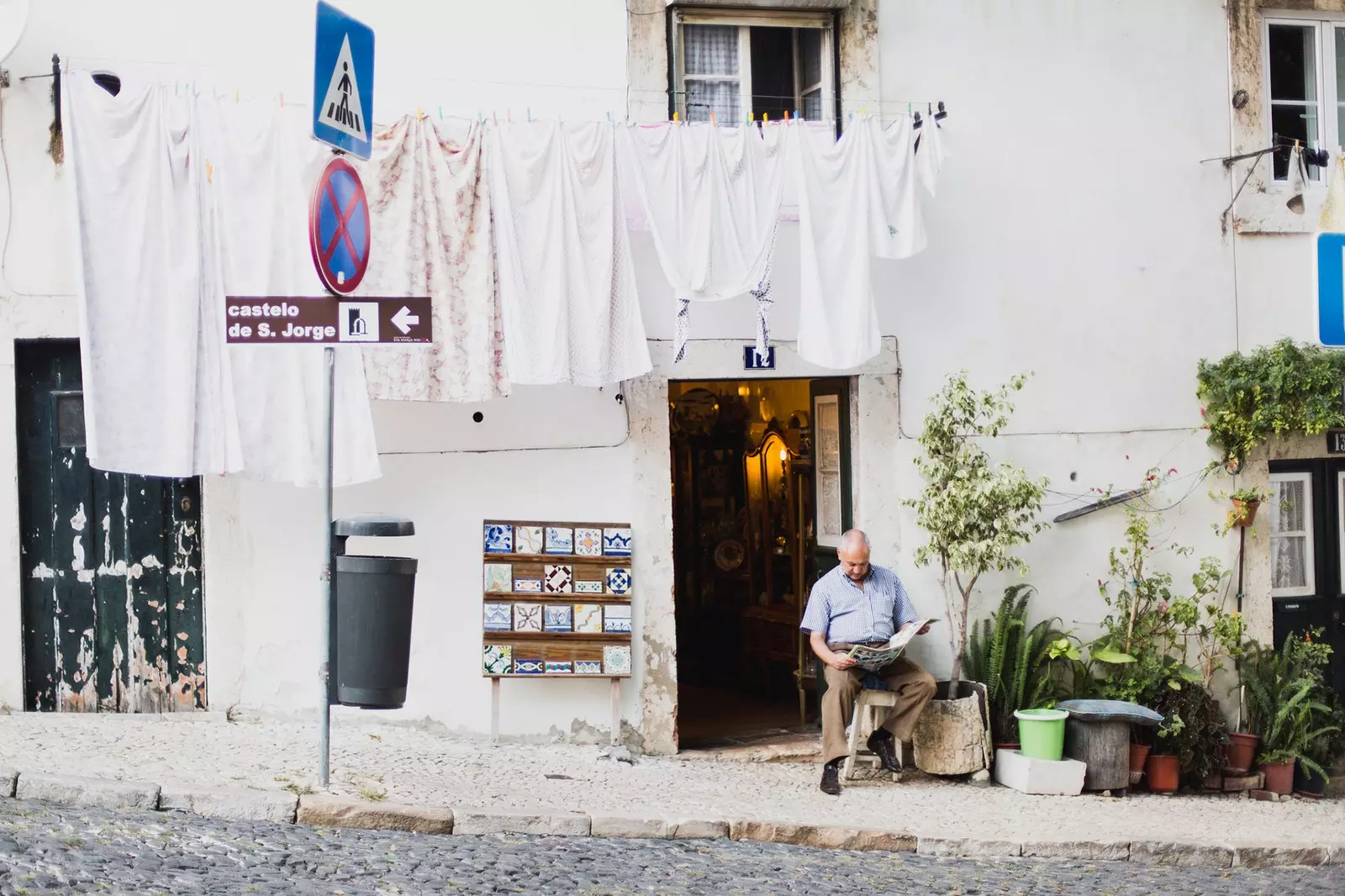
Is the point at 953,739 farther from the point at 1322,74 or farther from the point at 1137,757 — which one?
the point at 1322,74

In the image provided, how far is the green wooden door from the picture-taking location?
8.80 metres

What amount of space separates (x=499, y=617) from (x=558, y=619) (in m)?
0.37

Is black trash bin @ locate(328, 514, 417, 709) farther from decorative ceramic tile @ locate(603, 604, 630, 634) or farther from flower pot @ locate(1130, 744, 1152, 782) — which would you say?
flower pot @ locate(1130, 744, 1152, 782)

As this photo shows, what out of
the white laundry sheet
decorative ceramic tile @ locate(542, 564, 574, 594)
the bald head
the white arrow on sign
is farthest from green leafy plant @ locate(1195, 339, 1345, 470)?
the white arrow on sign

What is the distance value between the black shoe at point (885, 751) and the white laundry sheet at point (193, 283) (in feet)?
11.4

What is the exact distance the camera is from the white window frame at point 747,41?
31.9 ft

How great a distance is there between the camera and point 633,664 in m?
9.51

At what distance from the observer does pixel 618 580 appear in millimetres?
9414

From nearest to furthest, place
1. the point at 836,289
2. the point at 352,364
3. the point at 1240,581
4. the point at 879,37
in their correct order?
the point at 352,364 → the point at 836,289 → the point at 879,37 → the point at 1240,581

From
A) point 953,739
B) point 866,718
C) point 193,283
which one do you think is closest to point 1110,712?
point 953,739

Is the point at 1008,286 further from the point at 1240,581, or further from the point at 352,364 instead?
the point at 352,364

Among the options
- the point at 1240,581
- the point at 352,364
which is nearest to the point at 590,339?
the point at 352,364

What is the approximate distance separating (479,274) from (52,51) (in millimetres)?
2815

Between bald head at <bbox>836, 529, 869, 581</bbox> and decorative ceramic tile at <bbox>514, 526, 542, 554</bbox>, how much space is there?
73.5 inches
